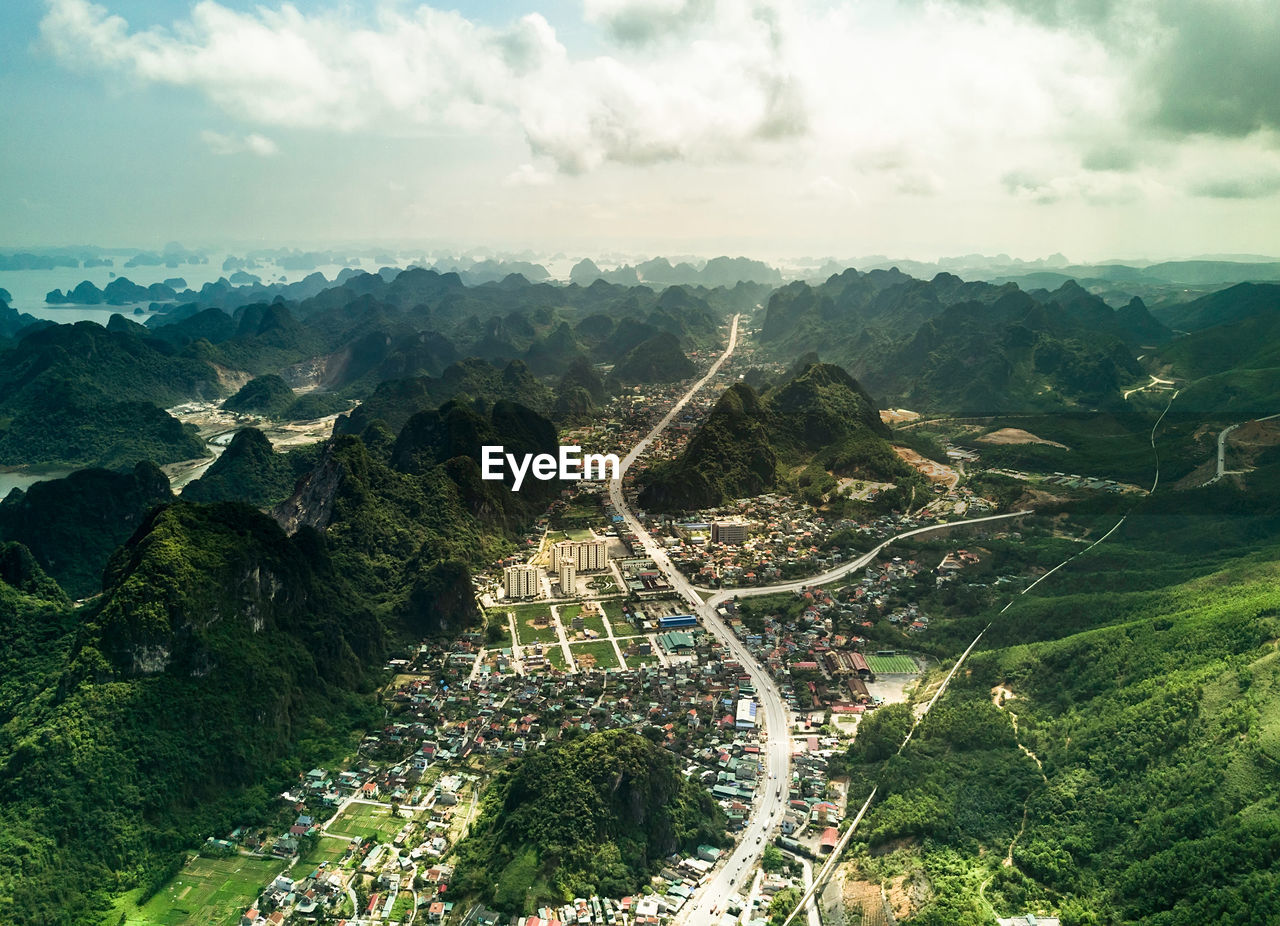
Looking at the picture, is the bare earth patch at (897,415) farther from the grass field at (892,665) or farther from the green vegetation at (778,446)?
the grass field at (892,665)

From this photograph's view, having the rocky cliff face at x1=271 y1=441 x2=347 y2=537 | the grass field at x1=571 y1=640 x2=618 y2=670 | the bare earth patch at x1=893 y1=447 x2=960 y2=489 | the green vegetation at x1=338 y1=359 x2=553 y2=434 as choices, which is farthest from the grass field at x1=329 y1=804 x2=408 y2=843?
the green vegetation at x1=338 y1=359 x2=553 y2=434

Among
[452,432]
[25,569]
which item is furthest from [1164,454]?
[25,569]

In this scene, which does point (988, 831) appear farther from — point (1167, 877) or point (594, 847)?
point (594, 847)

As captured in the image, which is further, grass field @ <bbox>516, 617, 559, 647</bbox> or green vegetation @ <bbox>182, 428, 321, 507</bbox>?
green vegetation @ <bbox>182, 428, 321, 507</bbox>

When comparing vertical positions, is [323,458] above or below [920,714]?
above

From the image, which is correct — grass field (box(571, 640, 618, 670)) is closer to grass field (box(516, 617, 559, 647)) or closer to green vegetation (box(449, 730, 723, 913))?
grass field (box(516, 617, 559, 647))

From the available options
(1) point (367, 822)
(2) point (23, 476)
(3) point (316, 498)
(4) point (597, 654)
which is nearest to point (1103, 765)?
(4) point (597, 654)

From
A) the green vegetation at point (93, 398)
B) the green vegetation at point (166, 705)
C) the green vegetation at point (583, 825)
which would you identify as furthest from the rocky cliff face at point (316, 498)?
the green vegetation at point (93, 398)
